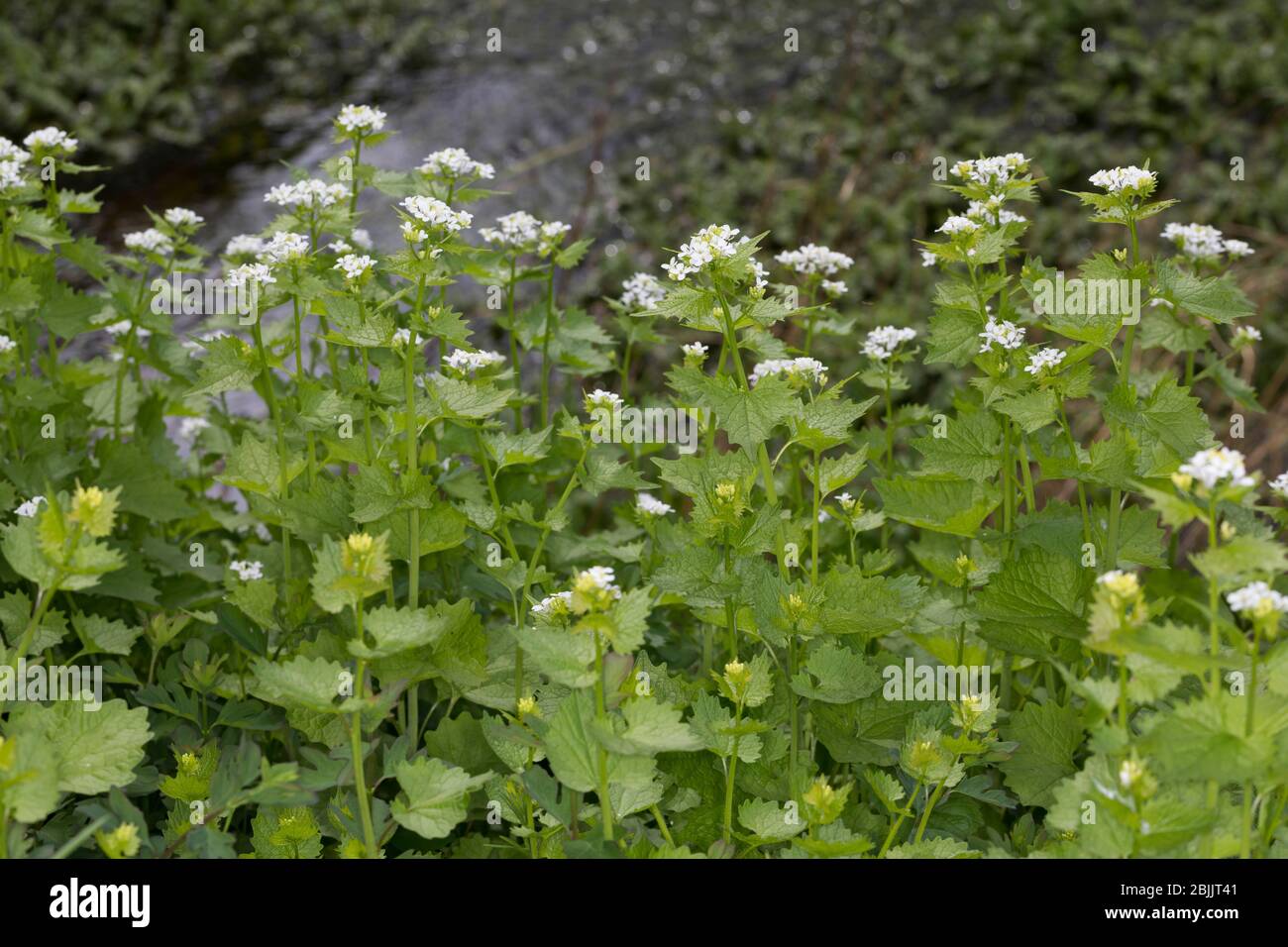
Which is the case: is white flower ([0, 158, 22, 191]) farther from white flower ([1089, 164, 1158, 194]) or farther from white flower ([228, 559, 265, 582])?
white flower ([1089, 164, 1158, 194])

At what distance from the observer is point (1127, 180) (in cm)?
169

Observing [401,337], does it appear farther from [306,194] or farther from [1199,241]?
[1199,241]

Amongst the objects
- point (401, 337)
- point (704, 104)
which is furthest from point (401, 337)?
point (704, 104)

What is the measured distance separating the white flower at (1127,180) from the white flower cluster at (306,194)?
1172 millimetres

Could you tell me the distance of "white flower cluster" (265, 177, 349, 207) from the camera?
78.8 inches

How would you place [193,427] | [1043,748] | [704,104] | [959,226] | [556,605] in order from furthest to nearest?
[704,104] < [193,427] < [959,226] < [1043,748] < [556,605]

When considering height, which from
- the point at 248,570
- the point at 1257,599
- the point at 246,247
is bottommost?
the point at 248,570

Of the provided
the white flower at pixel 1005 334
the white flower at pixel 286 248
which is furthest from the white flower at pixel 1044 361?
the white flower at pixel 286 248

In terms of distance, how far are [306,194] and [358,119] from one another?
0.16 m

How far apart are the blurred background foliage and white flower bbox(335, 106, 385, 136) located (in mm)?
2656

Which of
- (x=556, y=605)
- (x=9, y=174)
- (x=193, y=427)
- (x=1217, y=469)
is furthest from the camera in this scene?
(x=193, y=427)

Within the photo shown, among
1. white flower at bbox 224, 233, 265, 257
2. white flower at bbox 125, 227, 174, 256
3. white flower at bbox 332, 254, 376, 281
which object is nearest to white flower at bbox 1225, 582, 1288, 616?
white flower at bbox 332, 254, 376, 281
